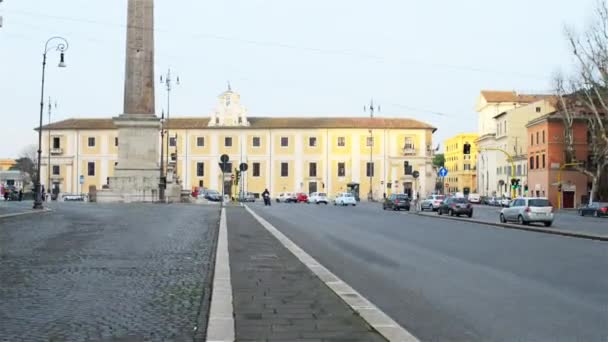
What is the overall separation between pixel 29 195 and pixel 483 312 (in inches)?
3265

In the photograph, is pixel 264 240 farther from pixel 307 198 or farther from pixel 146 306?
pixel 307 198

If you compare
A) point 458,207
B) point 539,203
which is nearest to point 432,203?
point 458,207

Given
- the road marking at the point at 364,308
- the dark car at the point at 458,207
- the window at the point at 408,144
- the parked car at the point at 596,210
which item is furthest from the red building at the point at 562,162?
the road marking at the point at 364,308

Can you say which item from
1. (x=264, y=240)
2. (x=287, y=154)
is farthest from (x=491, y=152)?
(x=264, y=240)

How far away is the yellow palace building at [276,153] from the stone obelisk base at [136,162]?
196 ft

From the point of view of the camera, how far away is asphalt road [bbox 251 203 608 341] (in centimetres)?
788

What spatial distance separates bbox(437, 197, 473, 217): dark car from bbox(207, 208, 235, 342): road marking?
112 ft

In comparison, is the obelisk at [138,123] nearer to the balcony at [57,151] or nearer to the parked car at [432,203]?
the parked car at [432,203]

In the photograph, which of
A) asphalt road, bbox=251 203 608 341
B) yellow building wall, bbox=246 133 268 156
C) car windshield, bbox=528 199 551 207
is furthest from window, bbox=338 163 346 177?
asphalt road, bbox=251 203 608 341

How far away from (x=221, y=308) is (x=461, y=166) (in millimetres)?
152345

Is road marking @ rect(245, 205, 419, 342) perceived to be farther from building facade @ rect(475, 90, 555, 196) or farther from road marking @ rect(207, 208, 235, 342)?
building facade @ rect(475, 90, 555, 196)

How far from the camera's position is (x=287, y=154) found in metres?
110

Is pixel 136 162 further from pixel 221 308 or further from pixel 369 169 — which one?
→ pixel 369 169

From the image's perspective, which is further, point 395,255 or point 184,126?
point 184,126
